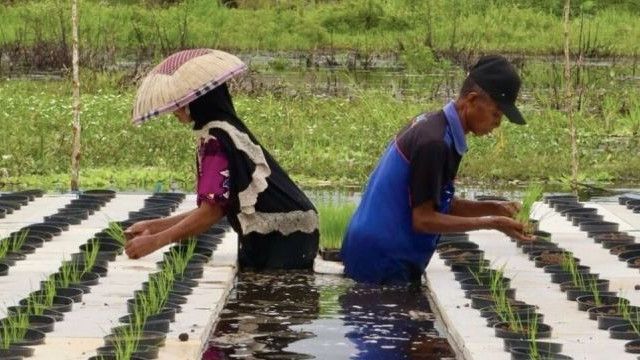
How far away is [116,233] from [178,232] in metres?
1.04

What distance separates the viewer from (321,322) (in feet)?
22.3

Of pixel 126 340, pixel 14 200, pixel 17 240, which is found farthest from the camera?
pixel 14 200

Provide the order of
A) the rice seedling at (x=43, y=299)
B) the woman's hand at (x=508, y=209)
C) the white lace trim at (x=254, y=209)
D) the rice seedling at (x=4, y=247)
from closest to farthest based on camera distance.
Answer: the rice seedling at (x=43, y=299) < the white lace trim at (x=254, y=209) < the woman's hand at (x=508, y=209) < the rice seedling at (x=4, y=247)

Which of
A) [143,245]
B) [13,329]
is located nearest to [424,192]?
[143,245]

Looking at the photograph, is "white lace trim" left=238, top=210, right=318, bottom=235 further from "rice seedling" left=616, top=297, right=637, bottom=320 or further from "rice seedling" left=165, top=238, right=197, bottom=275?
"rice seedling" left=616, top=297, right=637, bottom=320

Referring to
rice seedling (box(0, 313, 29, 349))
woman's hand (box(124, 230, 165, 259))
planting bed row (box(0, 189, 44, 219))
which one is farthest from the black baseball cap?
planting bed row (box(0, 189, 44, 219))

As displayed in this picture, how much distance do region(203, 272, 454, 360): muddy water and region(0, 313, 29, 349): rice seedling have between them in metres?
0.71

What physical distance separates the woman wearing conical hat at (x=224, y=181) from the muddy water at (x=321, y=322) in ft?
0.54

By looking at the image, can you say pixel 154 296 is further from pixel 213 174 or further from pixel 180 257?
pixel 180 257

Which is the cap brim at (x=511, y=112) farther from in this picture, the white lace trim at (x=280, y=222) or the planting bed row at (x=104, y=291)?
the planting bed row at (x=104, y=291)

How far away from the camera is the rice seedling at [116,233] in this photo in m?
8.22

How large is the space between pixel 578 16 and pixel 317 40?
18.2 ft

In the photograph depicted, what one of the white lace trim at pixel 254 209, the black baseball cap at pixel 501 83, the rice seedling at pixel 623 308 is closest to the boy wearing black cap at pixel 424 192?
the black baseball cap at pixel 501 83

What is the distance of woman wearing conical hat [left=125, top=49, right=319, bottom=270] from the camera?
24.2ft
